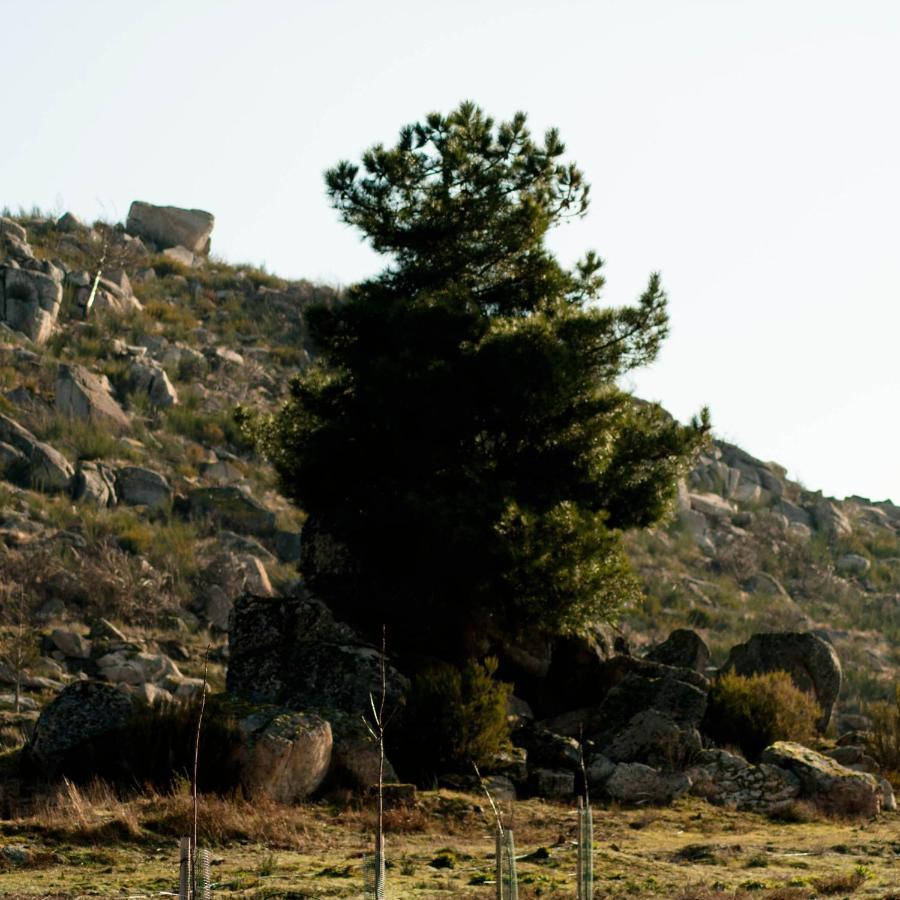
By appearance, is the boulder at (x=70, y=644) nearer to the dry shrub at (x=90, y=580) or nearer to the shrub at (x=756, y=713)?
the dry shrub at (x=90, y=580)

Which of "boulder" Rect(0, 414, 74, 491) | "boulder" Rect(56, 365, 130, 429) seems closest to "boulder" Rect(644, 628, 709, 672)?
"boulder" Rect(0, 414, 74, 491)

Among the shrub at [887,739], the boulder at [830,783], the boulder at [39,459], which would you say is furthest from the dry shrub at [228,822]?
the boulder at [39,459]

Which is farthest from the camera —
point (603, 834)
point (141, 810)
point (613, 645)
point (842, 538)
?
point (842, 538)

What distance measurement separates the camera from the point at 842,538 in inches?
2660

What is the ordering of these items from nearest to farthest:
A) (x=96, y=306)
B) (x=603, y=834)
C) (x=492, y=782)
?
(x=603, y=834) → (x=492, y=782) → (x=96, y=306)

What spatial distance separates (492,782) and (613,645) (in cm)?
941

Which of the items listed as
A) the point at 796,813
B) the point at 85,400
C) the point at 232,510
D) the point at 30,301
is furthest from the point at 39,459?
the point at 796,813

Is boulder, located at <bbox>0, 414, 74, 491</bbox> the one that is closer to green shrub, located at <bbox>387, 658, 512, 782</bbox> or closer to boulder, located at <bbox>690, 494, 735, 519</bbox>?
green shrub, located at <bbox>387, 658, 512, 782</bbox>

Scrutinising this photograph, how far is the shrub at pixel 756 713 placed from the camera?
84.0 feet

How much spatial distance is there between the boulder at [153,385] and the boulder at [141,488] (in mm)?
7057

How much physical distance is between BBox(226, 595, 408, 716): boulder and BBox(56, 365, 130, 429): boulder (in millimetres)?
27691

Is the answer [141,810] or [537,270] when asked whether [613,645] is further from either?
[141,810]

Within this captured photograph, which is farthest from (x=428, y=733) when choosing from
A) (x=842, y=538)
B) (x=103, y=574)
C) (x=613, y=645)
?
(x=842, y=538)

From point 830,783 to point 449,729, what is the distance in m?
5.37
